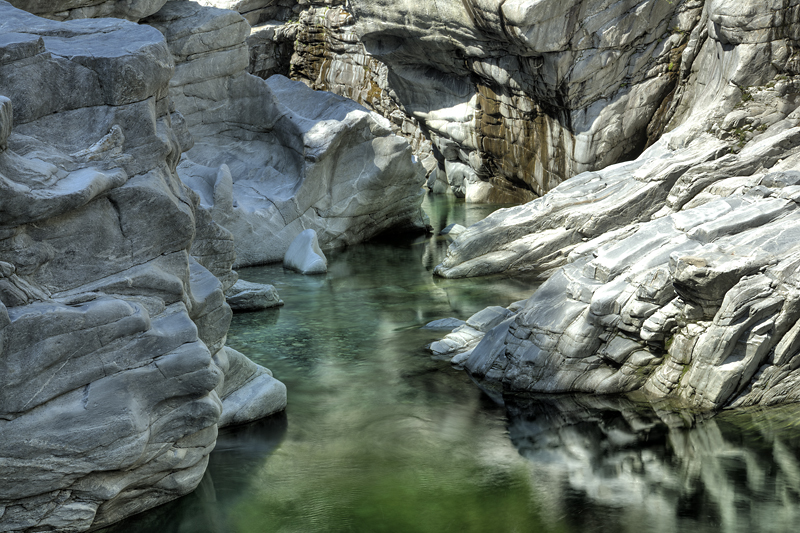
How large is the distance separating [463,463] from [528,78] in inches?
527

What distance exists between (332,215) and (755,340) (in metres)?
11.5

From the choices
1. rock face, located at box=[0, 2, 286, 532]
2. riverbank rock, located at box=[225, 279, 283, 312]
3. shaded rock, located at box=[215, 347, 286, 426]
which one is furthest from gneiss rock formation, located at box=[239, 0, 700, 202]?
rock face, located at box=[0, 2, 286, 532]

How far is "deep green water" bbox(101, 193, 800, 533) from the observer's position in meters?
6.76

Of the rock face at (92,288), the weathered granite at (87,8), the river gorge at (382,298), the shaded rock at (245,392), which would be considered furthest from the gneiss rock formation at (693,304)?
the weathered granite at (87,8)

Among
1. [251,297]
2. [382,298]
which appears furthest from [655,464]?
[251,297]

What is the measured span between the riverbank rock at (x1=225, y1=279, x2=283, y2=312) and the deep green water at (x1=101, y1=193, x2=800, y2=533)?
98.2 inches

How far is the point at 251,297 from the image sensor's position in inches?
532

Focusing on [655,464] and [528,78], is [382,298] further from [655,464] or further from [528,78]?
[528,78]

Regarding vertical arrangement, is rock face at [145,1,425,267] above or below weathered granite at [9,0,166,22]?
below

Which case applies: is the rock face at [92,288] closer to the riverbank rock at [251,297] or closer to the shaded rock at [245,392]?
the shaded rock at [245,392]

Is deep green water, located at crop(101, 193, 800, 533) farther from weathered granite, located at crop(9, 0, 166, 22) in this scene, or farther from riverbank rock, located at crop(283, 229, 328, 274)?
weathered granite, located at crop(9, 0, 166, 22)

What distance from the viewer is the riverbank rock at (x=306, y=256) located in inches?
639

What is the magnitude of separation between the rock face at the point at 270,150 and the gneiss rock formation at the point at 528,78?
3527mm

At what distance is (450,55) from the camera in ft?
68.5
